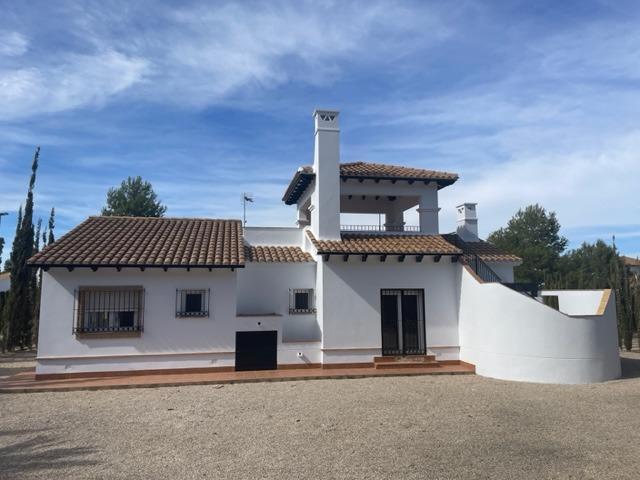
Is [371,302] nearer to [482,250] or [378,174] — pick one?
[378,174]

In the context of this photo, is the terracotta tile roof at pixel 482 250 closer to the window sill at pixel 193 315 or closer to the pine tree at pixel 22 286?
the window sill at pixel 193 315

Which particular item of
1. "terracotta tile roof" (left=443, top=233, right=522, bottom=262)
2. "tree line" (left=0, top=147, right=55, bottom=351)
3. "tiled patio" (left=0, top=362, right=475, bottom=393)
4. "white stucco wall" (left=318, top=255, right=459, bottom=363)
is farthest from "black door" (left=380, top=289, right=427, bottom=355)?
"tree line" (left=0, top=147, right=55, bottom=351)

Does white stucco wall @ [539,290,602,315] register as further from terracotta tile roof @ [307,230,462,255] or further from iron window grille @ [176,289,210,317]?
iron window grille @ [176,289,210,317]

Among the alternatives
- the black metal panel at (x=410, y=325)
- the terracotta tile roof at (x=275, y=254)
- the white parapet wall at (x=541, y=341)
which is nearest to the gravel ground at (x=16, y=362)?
the terracotta tile roof at (x=275, y=254)

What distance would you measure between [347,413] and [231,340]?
219 inches

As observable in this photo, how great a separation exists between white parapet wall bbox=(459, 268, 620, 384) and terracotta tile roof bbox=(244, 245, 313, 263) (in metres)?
6.05

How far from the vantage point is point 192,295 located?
1350 cm

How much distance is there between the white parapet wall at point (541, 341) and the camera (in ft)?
38.8

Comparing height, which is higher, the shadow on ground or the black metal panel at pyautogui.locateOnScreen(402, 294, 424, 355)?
the black metal panel at pyautogui.locateOnScreen(402, 294, 424, 355)

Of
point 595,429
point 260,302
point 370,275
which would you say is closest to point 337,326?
point 370,275

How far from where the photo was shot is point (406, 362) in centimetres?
1377

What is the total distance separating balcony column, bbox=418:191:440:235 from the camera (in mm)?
16156

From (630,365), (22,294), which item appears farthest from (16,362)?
(630,365)

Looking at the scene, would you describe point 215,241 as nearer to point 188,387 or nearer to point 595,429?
point 188,387
